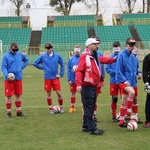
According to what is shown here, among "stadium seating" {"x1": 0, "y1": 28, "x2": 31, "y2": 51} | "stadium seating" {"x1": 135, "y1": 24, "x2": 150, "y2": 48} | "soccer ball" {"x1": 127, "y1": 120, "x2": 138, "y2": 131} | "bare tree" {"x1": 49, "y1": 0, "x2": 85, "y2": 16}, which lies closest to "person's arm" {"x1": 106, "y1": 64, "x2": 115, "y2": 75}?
"soccer ball" {"x1": 127, "y1": 120, "x2": 138, "y2": 131}

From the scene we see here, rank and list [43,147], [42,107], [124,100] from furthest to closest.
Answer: [42,107], [124,100], [43,147]

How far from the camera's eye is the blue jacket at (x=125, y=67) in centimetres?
865

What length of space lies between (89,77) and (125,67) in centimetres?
101

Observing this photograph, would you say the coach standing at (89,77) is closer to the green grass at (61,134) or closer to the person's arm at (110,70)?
the green grass at (61,134)

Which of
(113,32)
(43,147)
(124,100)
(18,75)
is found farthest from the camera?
(113,32)

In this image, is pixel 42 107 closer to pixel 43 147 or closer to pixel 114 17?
pixel 43 147

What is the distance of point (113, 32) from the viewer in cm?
5481

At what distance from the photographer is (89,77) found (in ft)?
26.8

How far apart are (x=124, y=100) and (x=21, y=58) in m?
3.61

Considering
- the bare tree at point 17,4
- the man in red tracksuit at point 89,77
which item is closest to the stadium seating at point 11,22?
the bare tree at point 17,4

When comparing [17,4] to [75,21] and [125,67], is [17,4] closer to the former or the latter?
[75,21]

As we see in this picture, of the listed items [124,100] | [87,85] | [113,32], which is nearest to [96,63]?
[87,85]

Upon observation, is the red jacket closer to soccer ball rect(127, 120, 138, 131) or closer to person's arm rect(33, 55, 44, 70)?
soccer ball rect(127, 120, 138, 131)

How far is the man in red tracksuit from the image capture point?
8.18 m
